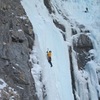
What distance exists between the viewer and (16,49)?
10.3 m

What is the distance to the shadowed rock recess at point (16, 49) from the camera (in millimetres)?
9266

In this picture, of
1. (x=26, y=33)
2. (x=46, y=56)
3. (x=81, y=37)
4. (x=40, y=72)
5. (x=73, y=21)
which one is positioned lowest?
(x=40, y=72)

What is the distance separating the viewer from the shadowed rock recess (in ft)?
30.4

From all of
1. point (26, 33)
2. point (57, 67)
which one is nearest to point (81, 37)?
point (57, 67)

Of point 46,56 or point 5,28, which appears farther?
point 46,56

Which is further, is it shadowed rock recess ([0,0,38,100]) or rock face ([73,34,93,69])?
rock face ([73,34,93,69])

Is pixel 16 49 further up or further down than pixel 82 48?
further down

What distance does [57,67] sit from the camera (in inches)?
506

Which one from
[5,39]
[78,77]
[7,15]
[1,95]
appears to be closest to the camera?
[1,95]

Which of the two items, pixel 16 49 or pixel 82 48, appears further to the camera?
pixel 82 48

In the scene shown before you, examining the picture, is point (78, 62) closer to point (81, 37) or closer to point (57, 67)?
point (81, 37)

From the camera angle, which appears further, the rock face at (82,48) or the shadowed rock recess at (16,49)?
the rock face at (82,48)

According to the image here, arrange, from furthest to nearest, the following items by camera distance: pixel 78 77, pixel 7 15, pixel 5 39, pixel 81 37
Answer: pixel 81 37 < pixel 78 77 < pixel 7 15 < pixel 5 39

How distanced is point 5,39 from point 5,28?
23.9 inches
